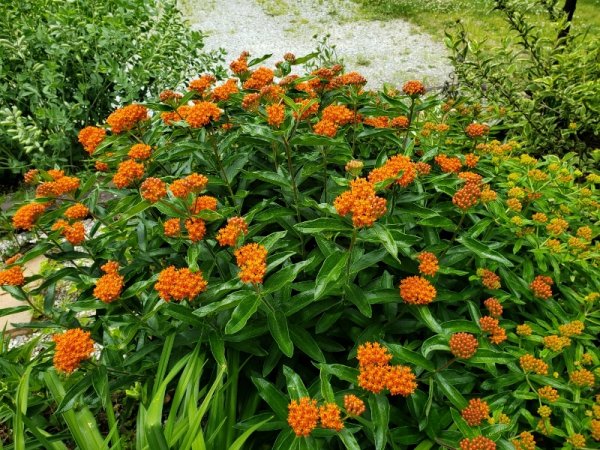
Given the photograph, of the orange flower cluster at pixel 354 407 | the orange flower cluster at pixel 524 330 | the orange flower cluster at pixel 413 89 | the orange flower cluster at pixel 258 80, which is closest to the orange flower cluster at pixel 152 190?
the orange flower cluster at pixel 258 80

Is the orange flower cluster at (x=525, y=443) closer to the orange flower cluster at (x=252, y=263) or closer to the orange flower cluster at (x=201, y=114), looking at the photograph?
the orange flower cluster at (x=252, y=263)

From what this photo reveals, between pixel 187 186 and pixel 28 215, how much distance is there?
635 mm

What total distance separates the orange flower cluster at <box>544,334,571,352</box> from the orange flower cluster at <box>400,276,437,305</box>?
0.45 meters

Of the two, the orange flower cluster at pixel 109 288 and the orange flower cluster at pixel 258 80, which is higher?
the orange flower cluster at pixel 258 80

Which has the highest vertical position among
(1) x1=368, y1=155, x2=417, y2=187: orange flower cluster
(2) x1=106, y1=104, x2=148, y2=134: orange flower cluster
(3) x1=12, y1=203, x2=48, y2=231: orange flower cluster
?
(1) x1=368, y1=155, x2=417, y2=187: orange flower cluster

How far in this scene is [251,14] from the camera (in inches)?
291

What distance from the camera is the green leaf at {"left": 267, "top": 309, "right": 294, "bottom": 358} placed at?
1217mm

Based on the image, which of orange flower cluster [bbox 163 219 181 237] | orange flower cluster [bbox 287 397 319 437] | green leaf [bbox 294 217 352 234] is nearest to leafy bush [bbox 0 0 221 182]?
orange flower cluster [bbox 163 219 181 237]

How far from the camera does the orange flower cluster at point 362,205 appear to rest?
3.76ft

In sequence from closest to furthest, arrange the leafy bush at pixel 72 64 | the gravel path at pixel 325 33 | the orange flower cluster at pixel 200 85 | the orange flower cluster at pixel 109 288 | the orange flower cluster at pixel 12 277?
the orange flower cluster at pixel 109 288, the orange flower cluster at pixel 12 277, the orange flower cluster at pixel 200 85, the leafy bush at pixel 72 64, the gravel path at pixel 325 33

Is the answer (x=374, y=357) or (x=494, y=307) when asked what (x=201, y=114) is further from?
(x=494, y=307)

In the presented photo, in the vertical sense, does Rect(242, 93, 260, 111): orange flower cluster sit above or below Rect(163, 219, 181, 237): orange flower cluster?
above

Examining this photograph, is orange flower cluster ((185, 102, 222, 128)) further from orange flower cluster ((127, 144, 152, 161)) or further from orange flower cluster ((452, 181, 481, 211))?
orange flower cluster ((452, 181, 481, 211))

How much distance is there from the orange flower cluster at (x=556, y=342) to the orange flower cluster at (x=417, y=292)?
1.48 ft
